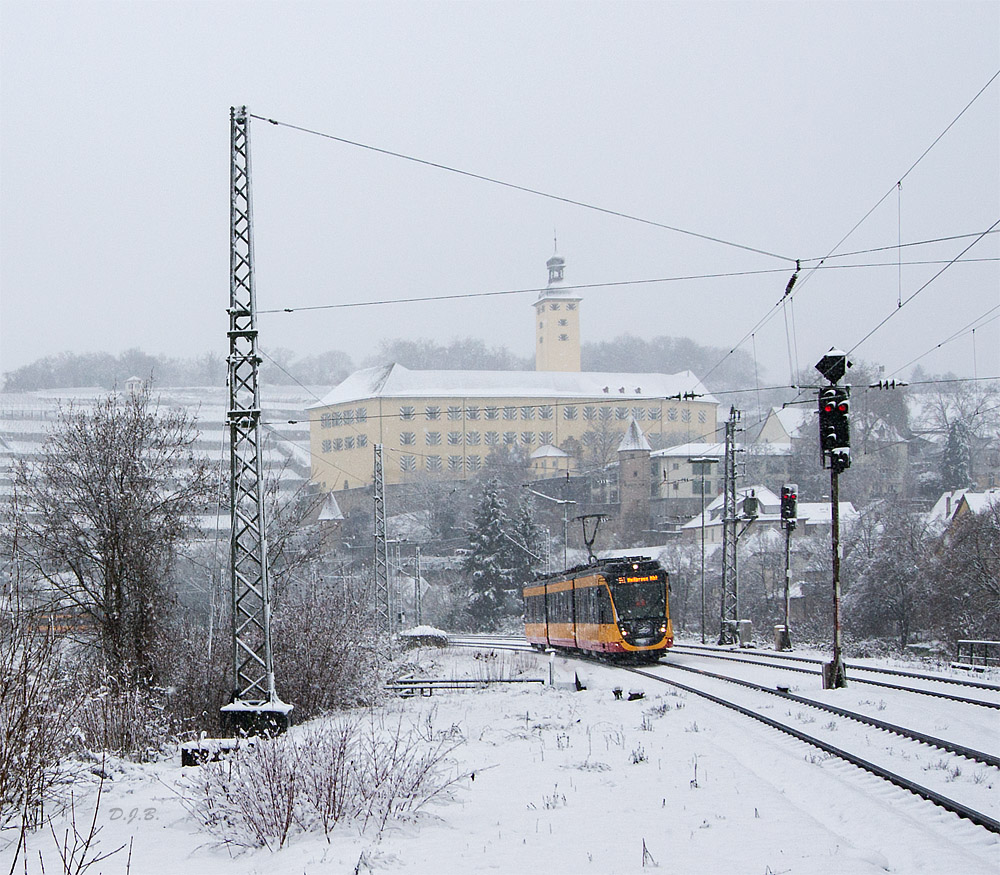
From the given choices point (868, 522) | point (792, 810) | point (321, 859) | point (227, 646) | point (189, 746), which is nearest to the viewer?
point (321, 859)

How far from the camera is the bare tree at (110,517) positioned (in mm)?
24344

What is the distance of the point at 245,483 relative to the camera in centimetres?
1477

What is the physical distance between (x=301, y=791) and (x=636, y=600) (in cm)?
2018

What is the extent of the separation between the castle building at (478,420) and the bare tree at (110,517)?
3924 inches

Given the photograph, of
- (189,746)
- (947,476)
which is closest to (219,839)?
(189,746)

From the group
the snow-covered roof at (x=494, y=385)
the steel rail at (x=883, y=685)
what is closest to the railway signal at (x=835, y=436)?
the steel rail at (x=883, y=685)

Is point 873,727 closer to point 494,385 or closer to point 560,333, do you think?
point 494,385

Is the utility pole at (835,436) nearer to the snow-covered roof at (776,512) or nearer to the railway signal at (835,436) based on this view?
the railway signal at (835,436)

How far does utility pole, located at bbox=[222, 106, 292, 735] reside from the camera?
1355cm

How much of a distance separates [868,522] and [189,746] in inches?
2377

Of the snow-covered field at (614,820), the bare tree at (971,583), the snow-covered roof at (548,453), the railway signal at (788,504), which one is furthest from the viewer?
the snow-covered roof at (548,453)

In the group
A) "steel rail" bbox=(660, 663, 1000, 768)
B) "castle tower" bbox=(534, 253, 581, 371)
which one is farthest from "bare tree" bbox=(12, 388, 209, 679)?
"castle tower" bbox=(534, 253, 581, 371)

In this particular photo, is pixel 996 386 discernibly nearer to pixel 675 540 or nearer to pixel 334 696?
pixel 675 540

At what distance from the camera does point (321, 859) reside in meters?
7.30
